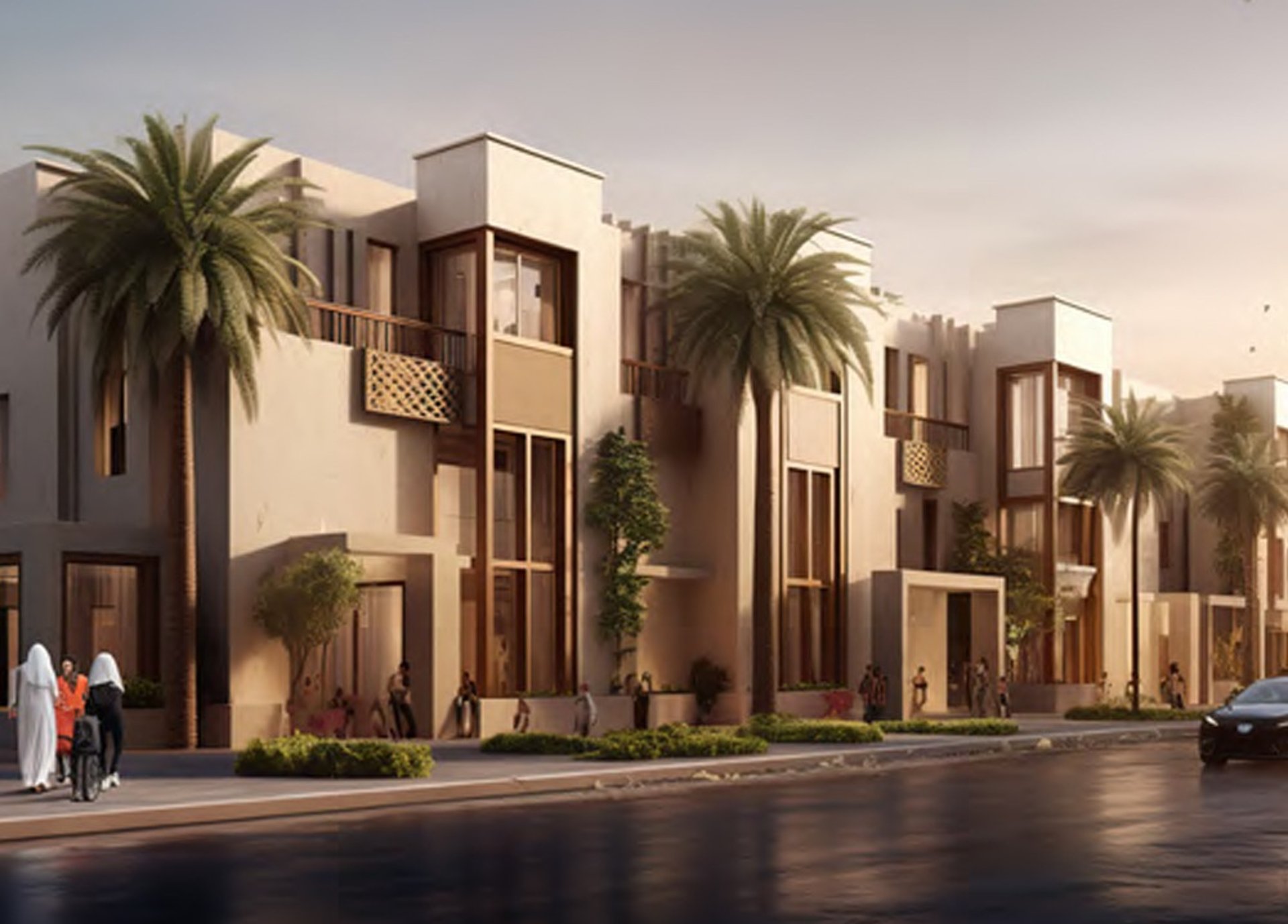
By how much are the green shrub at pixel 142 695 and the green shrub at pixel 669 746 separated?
824 centimetres

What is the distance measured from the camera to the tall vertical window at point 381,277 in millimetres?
38469

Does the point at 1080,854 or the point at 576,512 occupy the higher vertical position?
the point at 576,512

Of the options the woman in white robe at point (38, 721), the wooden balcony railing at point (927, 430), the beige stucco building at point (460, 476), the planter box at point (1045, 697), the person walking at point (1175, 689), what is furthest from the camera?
the person walking at point (1175, 689)

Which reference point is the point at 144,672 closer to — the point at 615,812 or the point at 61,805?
the point at 61,805

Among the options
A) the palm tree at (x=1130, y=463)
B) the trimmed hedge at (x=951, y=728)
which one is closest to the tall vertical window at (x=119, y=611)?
the trimmed hedge at (x=951, y=728)

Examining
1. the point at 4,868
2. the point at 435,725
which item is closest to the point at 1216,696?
the point at 435,725

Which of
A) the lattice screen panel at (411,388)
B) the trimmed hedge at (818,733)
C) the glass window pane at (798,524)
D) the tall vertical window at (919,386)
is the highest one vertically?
the tall vertical window at (919,386)

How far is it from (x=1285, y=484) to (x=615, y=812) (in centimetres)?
4970

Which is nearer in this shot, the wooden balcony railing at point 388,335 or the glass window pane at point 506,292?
the wooden balcony railing at point 388,335

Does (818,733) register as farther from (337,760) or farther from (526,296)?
(337,760)

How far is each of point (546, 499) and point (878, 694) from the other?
11.1m

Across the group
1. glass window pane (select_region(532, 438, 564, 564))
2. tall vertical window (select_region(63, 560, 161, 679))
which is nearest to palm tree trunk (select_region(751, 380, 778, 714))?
glass window pane (select_region(532, 438, 564, 564))

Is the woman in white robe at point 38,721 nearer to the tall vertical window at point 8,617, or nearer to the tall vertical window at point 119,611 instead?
the tall vertical window at point 119,611

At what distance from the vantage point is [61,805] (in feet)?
64.6
